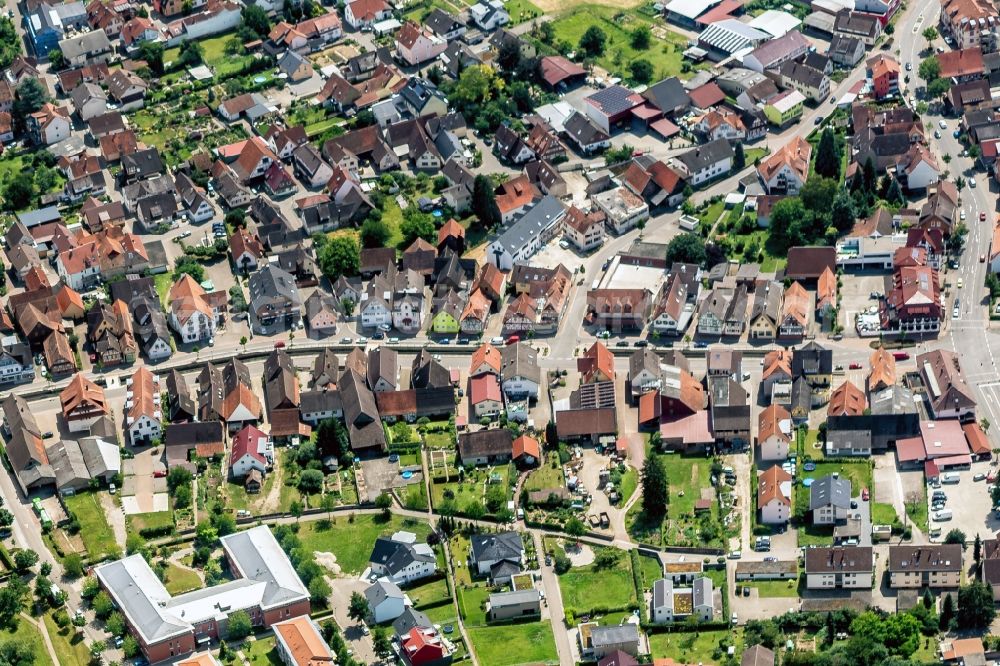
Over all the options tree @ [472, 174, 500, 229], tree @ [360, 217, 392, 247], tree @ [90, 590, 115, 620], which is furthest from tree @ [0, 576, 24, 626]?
tree @ [472, 174, 500, 229]

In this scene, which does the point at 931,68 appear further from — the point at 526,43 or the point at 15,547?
the point at 15,547

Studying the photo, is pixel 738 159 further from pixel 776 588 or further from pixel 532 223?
pixel 776 588

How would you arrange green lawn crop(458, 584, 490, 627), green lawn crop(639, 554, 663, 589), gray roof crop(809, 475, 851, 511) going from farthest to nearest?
gray roof crop(809, 475, 851, 511) < green lawn crop(639, 554, 663, 589) < green lawn crop(458, 584, 490, 627)

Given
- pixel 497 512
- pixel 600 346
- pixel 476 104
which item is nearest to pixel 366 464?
pixel 497 512

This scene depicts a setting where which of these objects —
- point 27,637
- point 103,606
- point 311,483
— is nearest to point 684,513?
point 311,483

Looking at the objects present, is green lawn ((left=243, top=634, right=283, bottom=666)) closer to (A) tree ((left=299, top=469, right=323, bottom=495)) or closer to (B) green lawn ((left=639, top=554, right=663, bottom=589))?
(A) tree ((left=299, top=469, right=323, bottom=495))
